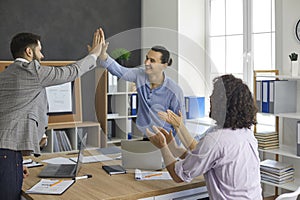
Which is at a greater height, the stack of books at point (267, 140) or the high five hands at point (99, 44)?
the high five hands at point (99, 44)

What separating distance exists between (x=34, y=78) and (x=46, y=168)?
64 centimetres

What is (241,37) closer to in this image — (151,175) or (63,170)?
(151,175)

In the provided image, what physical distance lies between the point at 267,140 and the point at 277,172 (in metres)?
0.30

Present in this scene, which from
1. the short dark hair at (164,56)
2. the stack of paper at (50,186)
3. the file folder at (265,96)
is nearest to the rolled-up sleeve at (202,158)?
the short dark hair at (164,56)

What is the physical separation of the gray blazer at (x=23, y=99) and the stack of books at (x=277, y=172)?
2041 mm

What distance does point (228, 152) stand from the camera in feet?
6.29

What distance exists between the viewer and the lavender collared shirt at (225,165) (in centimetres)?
192

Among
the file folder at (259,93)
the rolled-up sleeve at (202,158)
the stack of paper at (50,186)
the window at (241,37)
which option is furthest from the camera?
the window at (241,37)

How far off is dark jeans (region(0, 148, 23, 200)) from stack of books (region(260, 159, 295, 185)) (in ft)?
7.24

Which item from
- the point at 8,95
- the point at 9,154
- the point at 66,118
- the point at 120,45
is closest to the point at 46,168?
the point at 9,154

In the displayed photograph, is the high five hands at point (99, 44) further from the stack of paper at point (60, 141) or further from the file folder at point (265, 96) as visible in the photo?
the stack of paper at point (60, 141)

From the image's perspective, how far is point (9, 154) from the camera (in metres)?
2.22

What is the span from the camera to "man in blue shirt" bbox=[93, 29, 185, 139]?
6.98ft

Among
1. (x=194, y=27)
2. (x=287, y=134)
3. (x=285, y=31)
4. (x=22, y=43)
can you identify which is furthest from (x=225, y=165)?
(x=194, y=27)
